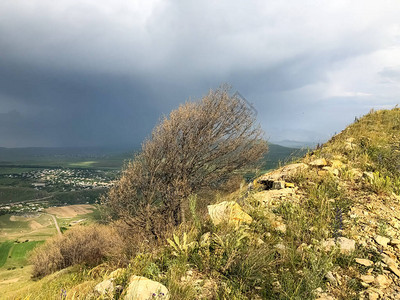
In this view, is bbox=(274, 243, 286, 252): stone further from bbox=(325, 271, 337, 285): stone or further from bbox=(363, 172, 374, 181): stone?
bbox=(363, 172, 374, 181): stone

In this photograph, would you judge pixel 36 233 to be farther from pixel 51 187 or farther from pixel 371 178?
pixel 371 178

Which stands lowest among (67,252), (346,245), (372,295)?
(67,252)

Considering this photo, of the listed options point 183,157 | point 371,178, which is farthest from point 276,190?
point 183,157

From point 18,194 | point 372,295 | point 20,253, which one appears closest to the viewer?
point 372,295

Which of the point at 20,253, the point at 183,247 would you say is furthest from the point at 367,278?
the point at 20,253

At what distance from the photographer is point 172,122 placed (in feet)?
58.1

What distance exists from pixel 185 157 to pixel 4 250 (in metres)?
85.3

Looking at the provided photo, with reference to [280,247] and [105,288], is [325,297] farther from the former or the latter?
[105,288]

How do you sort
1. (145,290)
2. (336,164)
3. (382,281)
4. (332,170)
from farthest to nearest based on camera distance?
1. (336,164)
2. (332,170)
3. (145,290)
4. (382,281)

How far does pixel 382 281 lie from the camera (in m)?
2.96

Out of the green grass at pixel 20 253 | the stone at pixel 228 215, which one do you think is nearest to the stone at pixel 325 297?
the stone at pixel 228 215

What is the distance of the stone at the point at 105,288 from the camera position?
3301mm

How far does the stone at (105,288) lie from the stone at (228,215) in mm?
2249

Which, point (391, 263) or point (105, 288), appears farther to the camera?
point (105, 288)
